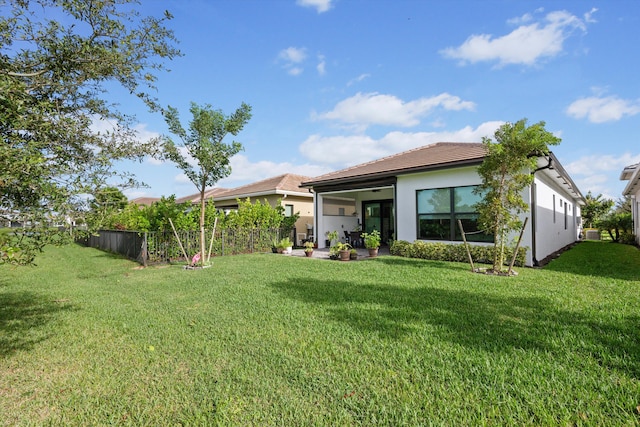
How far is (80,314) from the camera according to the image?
4.91 metres

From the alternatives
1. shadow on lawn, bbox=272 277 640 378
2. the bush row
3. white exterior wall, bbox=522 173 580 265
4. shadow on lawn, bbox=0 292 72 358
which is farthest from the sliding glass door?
shadow on lawn, bbox=0 292 72 358

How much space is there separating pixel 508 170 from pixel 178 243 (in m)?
10.9

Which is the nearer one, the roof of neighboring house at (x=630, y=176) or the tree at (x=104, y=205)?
the tree at (x=104, y=205)

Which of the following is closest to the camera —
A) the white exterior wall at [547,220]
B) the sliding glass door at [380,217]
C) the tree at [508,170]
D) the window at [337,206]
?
the tree at [508,170]

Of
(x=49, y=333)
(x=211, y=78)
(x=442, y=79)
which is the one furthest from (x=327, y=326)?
(x=442, y=79)

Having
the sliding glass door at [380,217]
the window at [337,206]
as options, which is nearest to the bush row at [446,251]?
the sliding glass door at [380,217]

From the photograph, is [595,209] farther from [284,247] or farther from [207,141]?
[207,141]

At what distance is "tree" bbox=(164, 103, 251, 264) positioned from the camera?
30.7ft

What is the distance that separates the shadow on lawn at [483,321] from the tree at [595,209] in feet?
103

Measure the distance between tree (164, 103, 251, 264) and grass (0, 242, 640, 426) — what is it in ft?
15.3

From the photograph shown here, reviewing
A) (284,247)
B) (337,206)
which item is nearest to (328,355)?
(284,247)

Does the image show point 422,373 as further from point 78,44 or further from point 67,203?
point 78,44

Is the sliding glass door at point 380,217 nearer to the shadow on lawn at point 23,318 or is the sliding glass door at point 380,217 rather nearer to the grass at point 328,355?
the grass at point 328,355

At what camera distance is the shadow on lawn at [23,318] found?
12.4 feet
